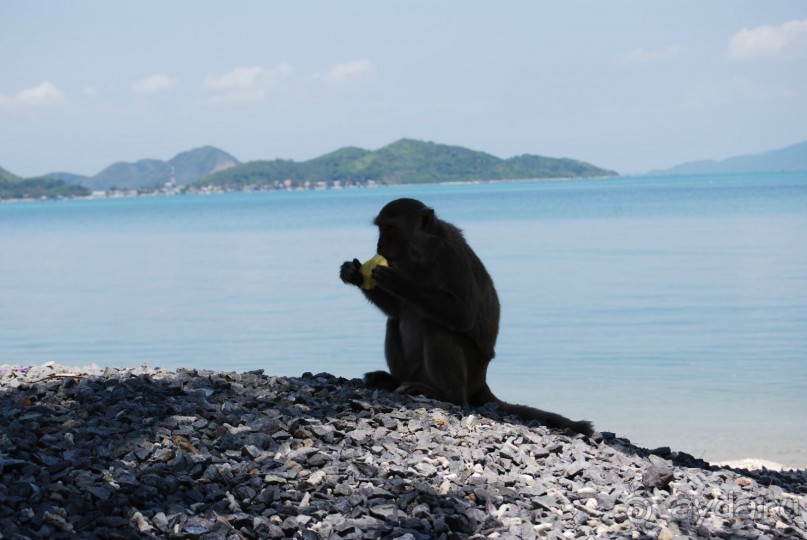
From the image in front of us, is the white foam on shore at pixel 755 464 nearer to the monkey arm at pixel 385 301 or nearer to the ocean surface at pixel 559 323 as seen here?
the ocean surface at pixel 559 323

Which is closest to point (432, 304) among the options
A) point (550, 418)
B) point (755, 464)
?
point (550, 418)

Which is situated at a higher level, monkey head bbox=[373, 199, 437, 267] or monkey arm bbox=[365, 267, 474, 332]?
monkey head bbox=[373, 199, 437, 267]

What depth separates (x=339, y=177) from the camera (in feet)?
600

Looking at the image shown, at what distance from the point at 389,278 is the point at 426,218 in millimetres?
601

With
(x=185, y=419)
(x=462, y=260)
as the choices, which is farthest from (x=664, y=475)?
(x=185, y=419)

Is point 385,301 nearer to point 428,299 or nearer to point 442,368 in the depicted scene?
point 428,299

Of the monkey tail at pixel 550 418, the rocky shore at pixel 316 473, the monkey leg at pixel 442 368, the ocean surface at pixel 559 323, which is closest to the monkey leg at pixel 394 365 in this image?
the monkey leg at pixel 442 368

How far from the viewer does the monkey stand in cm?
762

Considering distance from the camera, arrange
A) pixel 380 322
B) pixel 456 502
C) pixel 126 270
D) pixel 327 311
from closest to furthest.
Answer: pixel 456 502
pixel 380 322
pixel 327 311
pixel 126 270

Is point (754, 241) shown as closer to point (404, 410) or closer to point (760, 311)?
point (760, 311)

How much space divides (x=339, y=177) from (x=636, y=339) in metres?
166

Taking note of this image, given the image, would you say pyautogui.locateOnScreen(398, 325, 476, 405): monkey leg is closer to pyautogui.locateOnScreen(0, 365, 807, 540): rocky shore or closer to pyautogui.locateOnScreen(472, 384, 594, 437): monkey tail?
pyautogui.locateOnScreen(0, 365, 807, 540): rocky shore

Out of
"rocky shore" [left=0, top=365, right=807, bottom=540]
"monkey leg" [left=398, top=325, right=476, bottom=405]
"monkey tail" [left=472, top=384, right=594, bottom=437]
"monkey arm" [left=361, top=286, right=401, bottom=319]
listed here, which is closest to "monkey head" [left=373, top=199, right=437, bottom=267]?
"monkey arm" [left=361, top=286, right=401, bottom=319]

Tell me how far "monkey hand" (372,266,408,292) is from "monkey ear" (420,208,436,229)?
1.54ft
